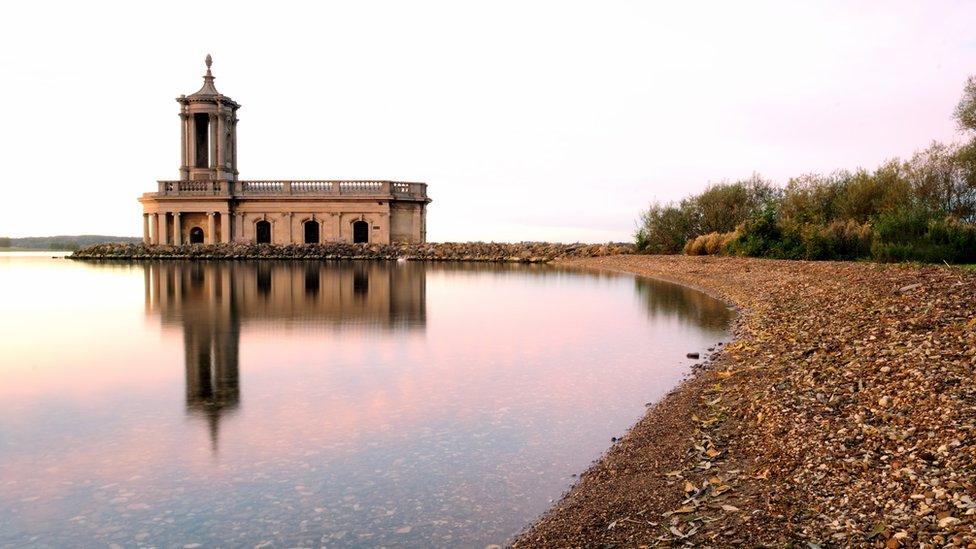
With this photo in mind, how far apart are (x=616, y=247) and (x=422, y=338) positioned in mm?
42160

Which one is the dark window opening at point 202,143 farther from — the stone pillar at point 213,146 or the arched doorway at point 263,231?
the arched doorway at point 263,231

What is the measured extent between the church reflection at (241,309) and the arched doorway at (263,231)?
2033cm

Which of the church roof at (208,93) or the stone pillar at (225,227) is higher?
the church roof at (208,93)

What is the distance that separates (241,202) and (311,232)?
570 cm

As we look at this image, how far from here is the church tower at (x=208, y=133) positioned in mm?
57281

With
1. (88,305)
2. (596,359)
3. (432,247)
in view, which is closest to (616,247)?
(432,247)

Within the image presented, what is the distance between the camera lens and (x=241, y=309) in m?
21.7

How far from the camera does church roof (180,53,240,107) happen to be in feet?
187

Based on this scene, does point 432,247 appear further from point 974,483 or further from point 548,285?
point 974,483

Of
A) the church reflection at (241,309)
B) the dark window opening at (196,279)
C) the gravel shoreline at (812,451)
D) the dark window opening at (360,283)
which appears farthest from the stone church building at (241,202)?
the gravel shoreline at (812,451)

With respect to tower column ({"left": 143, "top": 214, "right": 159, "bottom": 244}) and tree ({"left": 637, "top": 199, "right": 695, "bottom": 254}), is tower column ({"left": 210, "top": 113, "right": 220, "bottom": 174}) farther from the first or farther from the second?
tree ({"left": 637, "top": 199, "right": 695, "bottom": 254})

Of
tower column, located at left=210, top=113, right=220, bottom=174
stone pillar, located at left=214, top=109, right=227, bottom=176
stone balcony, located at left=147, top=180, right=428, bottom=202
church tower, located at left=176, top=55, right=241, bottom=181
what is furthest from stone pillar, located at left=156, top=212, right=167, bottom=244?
stone pillar, located at left=214, top=109, right=227, bottom=176

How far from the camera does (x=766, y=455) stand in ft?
23.1

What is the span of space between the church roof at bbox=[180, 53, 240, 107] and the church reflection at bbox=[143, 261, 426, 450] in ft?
76.5
